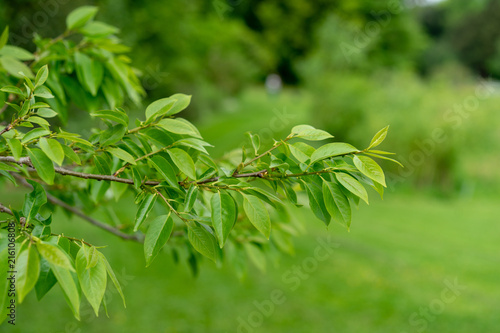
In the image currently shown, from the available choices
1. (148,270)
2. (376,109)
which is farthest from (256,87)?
(148,270)

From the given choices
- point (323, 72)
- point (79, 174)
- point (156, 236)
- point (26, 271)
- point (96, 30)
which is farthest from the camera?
point (323, 72)

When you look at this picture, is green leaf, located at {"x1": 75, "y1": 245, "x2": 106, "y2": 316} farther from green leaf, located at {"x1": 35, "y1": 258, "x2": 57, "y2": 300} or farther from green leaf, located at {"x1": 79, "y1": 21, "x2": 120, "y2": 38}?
green leaf, located at {"x1": 79, "y1": 21, "x2": 120, "y2": 38}

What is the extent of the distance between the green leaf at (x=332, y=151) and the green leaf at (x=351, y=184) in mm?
51

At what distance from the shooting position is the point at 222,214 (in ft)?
3.64

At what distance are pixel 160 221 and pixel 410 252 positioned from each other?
799cm

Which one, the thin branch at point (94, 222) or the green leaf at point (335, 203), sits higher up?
the green leaf at point (335, 203)

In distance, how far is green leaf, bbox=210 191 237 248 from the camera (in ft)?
3.58

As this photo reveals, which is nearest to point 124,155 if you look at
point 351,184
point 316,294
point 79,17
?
point 351,184

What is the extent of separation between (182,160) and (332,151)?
0.38 m

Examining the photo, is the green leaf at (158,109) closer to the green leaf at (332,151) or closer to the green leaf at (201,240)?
the green leaf at (201,240)

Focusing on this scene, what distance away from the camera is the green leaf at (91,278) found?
995 millimetres

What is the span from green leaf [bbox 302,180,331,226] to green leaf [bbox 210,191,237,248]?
194 millimetres

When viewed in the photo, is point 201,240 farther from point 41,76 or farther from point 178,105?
point 41,76

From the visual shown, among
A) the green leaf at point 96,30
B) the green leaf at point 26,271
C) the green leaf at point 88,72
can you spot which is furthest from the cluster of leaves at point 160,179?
the green leaf at point 96,30
